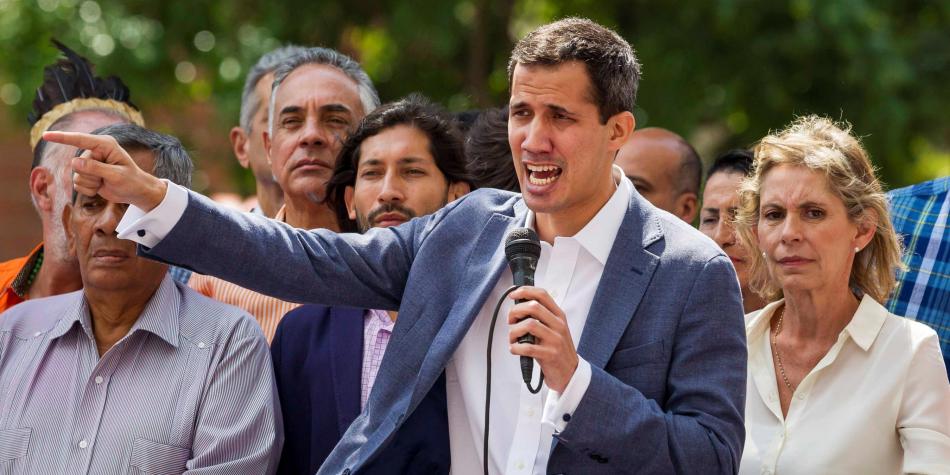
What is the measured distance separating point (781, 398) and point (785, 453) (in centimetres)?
25

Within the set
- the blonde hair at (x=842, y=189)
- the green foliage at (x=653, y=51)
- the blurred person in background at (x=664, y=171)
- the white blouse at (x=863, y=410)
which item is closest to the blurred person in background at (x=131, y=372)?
the white blouse at (x=863, y=410)

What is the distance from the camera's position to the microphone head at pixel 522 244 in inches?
143

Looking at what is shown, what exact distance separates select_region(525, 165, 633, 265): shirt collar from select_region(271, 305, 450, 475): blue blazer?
972mm

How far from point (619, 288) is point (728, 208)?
2133 millimetres

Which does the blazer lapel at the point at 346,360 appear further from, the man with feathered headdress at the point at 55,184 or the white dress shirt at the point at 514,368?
the man with feathered headdress at the point at 55,184

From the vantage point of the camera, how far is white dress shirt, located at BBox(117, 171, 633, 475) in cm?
384

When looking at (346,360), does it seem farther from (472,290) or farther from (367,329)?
(472,290)

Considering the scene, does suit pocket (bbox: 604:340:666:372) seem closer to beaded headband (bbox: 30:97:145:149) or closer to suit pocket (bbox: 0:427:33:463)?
suit pocket (bbox: 0:427:33:463)

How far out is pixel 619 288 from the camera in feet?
12.7

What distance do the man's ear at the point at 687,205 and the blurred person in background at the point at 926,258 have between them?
3.81 ft

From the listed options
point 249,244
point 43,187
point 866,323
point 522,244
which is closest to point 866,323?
point 866,323

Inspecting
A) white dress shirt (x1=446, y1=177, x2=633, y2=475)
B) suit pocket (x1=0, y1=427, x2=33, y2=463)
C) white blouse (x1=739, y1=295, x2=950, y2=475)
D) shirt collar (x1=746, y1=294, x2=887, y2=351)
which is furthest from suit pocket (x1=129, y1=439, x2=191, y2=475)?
shirt collar (x1=746, y1=294, x2=887, y2=351)

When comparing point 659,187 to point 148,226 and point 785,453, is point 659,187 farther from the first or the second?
point 148,226

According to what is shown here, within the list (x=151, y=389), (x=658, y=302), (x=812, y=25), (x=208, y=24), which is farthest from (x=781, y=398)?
(x=208, y=24)
